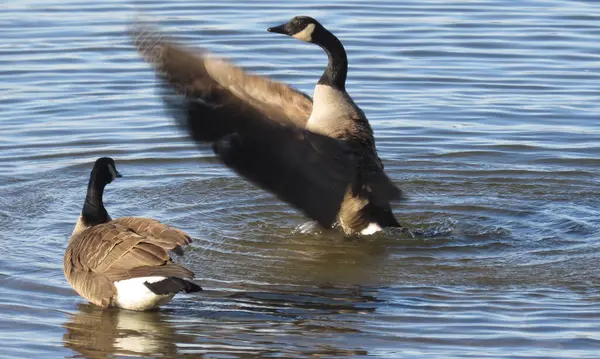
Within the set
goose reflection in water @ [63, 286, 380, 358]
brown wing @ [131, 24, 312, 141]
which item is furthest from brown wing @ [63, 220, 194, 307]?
brown wing @ [131, 24, 312, 141]

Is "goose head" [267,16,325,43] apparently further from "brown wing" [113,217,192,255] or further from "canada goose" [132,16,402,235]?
"brown wing" [113,217,192,255]

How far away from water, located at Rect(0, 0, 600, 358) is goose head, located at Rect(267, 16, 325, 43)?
135 cm

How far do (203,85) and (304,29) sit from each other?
1281 millimetres

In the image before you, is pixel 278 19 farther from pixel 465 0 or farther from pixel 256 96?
pixel 256 96

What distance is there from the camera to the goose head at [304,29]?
927cm

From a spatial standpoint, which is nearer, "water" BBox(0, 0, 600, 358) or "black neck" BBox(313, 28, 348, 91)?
"water" BBox(0, 0, 600, 358)

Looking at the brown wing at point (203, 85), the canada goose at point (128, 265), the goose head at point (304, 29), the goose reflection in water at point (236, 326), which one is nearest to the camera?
the goose reflection in water at point (236, 326)

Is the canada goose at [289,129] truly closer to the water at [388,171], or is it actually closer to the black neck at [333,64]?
the black neck at [333,64]

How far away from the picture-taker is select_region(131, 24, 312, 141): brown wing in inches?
329

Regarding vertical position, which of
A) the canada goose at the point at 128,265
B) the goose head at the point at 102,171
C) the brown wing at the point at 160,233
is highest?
the goose head at the point at 102,171

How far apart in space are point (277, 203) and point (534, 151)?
2684mm

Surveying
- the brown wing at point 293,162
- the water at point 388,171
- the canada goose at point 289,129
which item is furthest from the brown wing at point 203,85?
the water at point 388,171

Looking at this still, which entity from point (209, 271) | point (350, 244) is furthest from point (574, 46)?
point (209, 271)

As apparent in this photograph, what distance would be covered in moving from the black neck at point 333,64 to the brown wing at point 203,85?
0.52 meters
